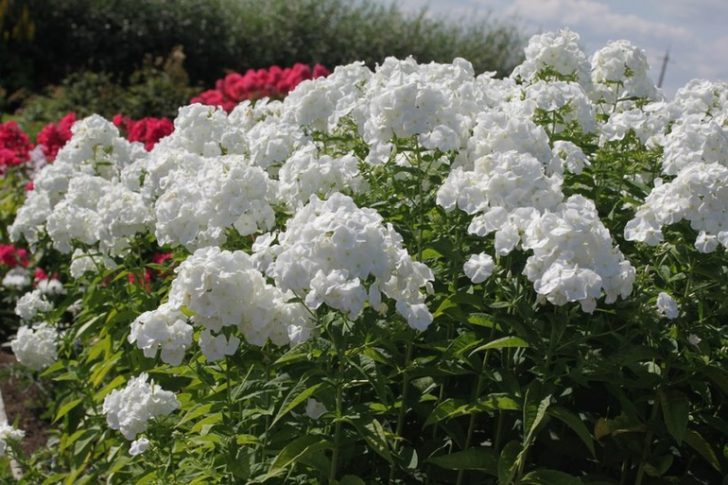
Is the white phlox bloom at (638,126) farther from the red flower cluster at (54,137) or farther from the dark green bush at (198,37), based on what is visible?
the dark green bush at (198,37)

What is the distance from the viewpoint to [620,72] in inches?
178

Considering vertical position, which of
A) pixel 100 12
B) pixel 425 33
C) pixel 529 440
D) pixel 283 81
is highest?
pixel 529 440

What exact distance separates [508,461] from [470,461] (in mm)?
118

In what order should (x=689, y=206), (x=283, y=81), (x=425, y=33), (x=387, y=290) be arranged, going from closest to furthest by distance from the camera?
(x=387, y=290) < (x=689, y=206) < (x=283, y=81) < (x=425, y=33)

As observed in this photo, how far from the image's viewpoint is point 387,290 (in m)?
2.89

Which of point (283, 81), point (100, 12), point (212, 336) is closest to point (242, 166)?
point (212, 336)

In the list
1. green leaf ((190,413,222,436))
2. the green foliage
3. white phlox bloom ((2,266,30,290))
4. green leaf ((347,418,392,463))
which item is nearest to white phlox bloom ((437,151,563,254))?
green leaf ((347,418,392,463))

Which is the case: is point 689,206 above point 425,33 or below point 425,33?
above

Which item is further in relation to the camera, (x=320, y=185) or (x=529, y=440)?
(x=320, y=185)

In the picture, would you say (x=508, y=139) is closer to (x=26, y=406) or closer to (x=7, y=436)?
(x=7, y=436)

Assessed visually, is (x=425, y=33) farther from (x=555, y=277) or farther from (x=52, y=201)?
(x=555, y=277)

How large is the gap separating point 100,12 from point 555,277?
15470mm

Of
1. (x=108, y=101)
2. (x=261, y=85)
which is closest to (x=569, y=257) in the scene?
(x=261, y=85)

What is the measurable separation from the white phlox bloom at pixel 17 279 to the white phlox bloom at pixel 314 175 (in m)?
3.93
